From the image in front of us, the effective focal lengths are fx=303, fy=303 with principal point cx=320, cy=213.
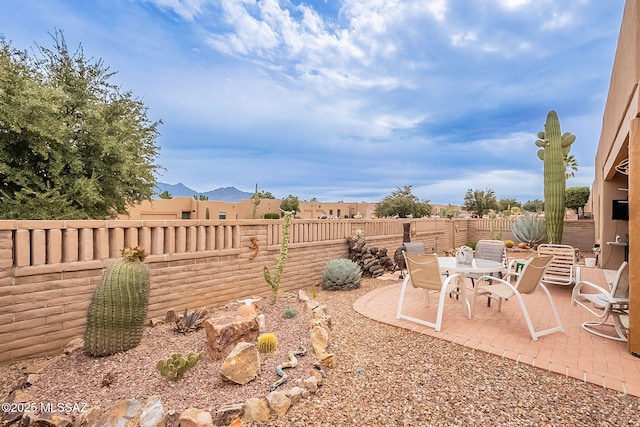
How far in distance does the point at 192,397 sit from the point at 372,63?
1041 cm

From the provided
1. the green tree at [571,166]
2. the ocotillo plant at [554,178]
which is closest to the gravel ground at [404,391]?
the ocotillo plant at [554,178]

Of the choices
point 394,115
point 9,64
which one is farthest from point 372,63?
point 9,64

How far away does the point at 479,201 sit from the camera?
2288 centimetres

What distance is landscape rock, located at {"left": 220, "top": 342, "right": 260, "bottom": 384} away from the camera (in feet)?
7.99

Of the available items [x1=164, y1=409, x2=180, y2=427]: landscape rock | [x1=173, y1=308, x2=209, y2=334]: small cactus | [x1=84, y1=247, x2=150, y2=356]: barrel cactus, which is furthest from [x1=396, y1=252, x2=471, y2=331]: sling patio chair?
[x1=84, y1=247, x2=150, y2=356]: barrel cactus

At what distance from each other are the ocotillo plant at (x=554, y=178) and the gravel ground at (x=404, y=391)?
30.2ft

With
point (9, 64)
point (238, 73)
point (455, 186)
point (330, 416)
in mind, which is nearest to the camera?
point (330, 416)

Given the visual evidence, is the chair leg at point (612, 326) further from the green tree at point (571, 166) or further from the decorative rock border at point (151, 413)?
the green tree at point (571, 166)

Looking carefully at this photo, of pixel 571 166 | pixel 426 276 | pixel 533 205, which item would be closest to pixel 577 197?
pixel 571 166

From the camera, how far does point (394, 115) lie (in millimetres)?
13594

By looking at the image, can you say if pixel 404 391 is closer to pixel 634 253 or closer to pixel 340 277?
pixel 634 253

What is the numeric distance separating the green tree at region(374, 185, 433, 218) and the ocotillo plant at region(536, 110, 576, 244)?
8888 millimetres

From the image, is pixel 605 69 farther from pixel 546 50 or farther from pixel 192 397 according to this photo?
pixel 192 397

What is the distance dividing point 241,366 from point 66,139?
6.56 meters
